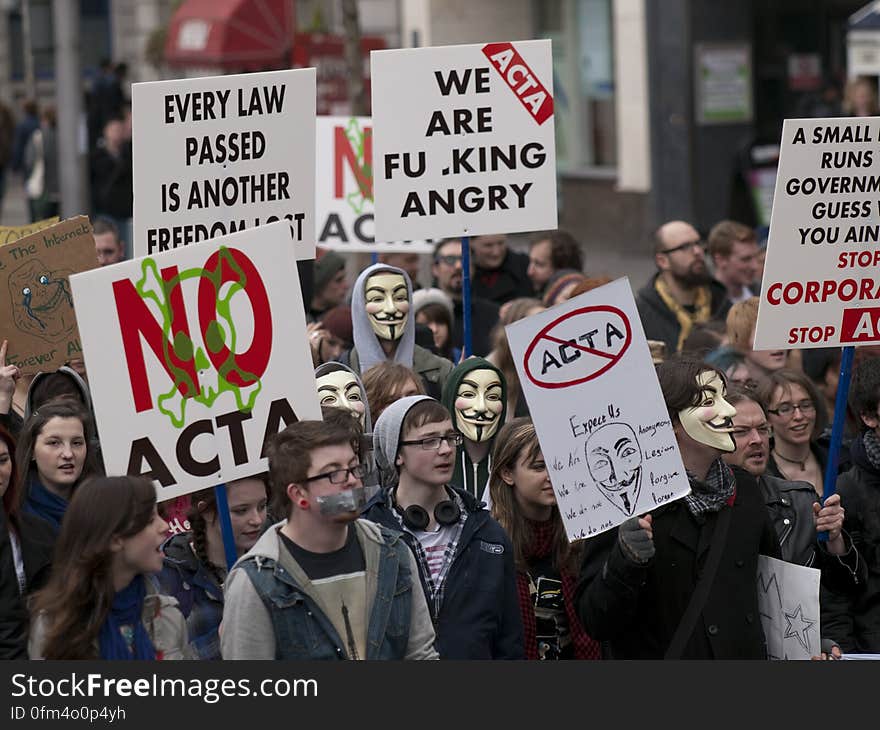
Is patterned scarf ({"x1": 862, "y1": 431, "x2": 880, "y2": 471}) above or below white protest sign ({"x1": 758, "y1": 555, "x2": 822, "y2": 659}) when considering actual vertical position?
above

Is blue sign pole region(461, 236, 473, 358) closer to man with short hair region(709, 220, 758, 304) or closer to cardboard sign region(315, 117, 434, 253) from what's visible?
cardboard sign region(315, 117, 434, 253)

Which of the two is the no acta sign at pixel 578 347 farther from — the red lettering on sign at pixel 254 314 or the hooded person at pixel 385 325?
the hooded person at pixel 385 325

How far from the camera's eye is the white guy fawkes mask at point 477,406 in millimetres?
6613

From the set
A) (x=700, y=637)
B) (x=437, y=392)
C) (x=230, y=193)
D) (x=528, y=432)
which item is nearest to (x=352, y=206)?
(x=437, y=392)

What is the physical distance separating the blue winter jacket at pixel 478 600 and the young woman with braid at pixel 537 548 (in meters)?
0.35

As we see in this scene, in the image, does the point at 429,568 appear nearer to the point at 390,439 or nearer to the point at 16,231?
the point at 390,439

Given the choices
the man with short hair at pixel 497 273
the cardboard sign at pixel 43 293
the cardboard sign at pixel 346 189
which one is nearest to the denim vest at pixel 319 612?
the cardboard sign at pixel 43 293

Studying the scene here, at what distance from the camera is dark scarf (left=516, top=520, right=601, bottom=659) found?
575 cm

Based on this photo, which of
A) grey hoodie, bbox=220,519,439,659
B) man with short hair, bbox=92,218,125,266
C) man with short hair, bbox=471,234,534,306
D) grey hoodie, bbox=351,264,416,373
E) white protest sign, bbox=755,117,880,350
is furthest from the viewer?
man with short hair, bbox=471,234,534,306

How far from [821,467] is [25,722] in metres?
3.52

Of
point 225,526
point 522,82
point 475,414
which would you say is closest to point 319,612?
point 225,526

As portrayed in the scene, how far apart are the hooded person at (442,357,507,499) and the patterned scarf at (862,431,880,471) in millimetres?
1319

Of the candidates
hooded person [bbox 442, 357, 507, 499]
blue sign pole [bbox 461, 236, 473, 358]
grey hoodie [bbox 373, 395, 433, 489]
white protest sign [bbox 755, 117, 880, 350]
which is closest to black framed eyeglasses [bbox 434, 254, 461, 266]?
blue sign pole [bbox 461, 236, 473, 358]

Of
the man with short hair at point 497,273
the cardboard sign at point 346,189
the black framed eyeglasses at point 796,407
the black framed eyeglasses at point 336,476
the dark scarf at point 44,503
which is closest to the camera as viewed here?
the black framed eyeglasses at point 336,476
